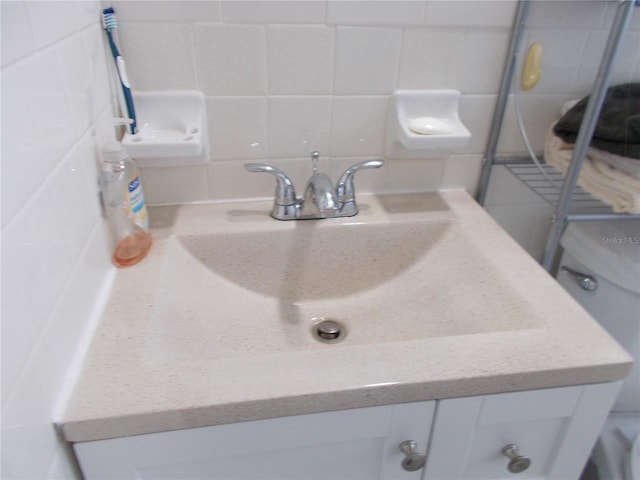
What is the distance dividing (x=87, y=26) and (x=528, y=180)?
0.83m

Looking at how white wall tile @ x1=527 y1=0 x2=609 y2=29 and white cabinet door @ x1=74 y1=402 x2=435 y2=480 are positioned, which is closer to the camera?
white cabinet door @ x1=74 y1=402 x2=435 y2=480

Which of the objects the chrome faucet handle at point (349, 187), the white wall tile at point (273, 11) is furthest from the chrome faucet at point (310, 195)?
the white wall tile at point (273, 11)

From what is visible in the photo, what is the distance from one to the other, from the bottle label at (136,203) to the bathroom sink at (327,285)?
0.21ft

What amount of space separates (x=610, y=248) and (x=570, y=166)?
0.69 feet

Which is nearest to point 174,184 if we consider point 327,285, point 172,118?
point 172,118

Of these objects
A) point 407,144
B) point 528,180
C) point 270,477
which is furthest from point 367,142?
point 270,477

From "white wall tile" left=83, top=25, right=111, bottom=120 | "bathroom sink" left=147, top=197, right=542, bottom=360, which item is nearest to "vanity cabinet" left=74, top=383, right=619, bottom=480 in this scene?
"bathroom sink" left=147, top=197, right=542, bottom=360

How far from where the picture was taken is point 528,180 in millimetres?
976

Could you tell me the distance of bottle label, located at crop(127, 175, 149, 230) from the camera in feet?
2.45

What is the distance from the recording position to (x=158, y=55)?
2.55ft

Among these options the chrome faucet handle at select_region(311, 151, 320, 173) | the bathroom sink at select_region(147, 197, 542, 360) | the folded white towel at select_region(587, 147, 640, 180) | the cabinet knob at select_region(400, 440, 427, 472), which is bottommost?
the cabinet knob at select_region(400, 440, 427, 472)

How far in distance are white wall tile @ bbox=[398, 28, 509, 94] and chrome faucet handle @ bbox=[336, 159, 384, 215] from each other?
6.4 inches

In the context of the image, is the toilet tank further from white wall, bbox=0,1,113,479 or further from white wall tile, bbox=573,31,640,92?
white wall, bbox=0,1,113,479

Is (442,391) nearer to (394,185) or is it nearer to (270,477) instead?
(270,477)
